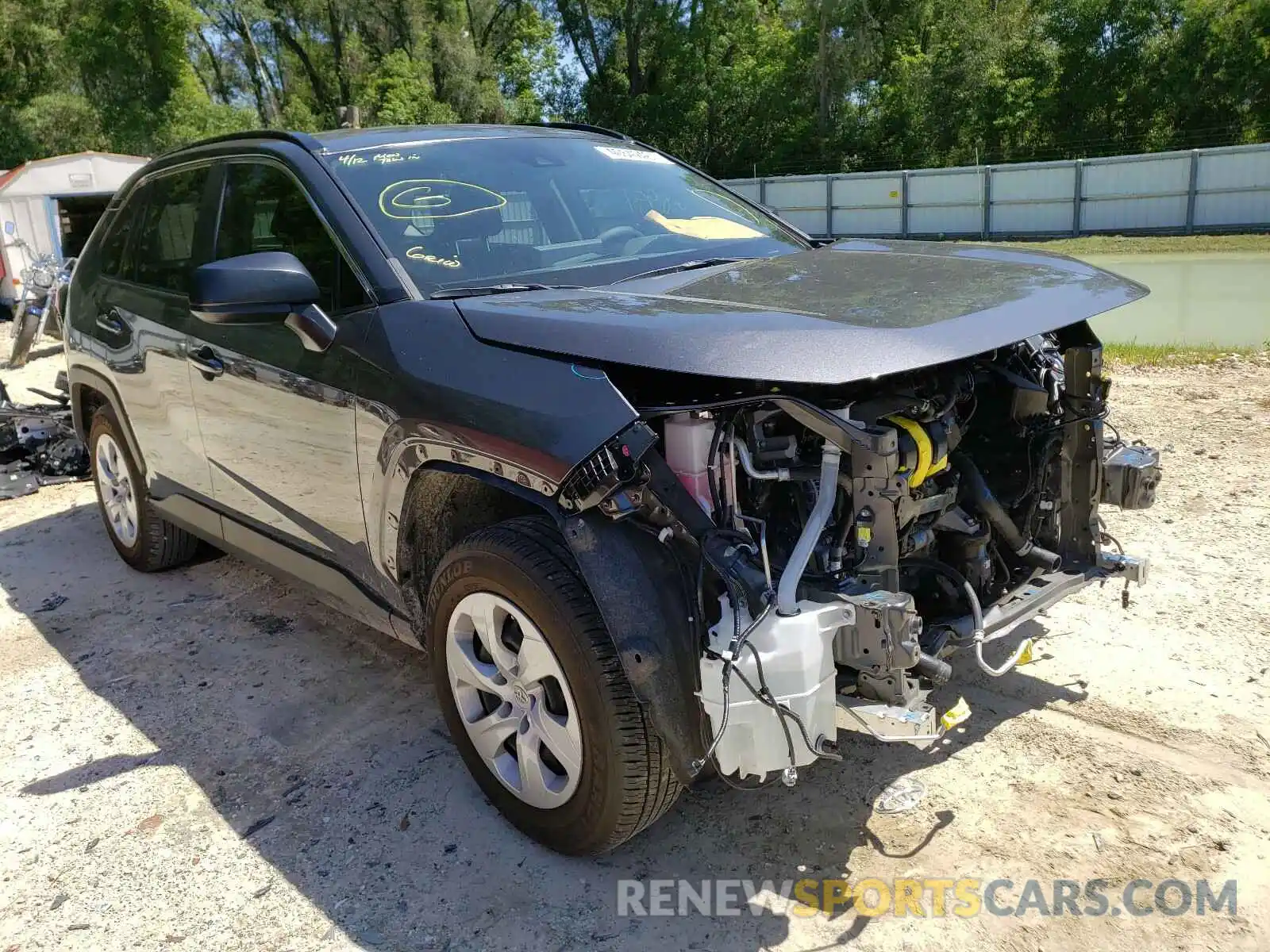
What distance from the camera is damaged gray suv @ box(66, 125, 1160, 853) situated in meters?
2.45

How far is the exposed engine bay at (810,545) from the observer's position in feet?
7.81

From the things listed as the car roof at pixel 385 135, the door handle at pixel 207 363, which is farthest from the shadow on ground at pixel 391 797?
the car roof at pixel 385 135

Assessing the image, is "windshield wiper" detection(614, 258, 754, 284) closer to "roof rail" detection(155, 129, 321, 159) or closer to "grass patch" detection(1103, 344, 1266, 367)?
"roof rail" detection(155, 129, 321, 159)

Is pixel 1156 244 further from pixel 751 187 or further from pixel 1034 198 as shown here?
pixel 751 187

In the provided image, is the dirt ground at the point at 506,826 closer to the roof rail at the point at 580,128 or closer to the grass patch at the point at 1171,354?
the roof rail at the point at 580,128

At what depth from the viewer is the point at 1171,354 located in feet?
28.1

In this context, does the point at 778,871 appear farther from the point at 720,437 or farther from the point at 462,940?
the point at 720,437

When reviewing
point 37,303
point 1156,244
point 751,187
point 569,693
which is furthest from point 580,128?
point 751,187

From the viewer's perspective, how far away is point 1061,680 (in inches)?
144

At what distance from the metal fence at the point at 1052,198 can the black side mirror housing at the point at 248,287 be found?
84.8ft

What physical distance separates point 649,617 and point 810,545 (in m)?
0.41

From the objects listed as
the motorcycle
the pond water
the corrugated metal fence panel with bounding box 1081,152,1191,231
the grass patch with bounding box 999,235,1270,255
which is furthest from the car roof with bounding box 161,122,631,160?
the corrugated metal fence panel with bounding box 1081,152,1191,231

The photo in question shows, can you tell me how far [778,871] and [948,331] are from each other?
58.7 inches

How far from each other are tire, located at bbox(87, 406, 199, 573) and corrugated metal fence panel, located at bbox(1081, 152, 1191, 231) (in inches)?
996
